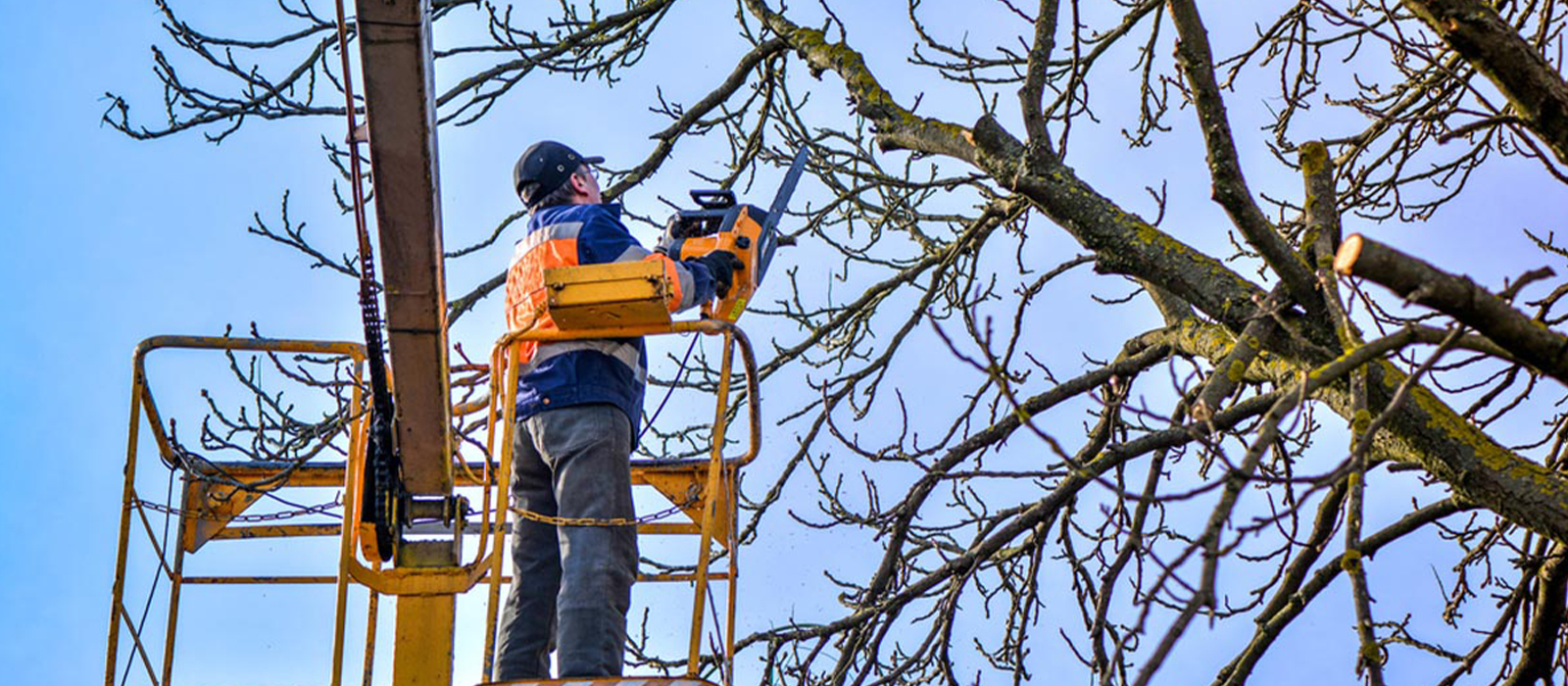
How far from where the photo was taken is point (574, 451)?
5949mm

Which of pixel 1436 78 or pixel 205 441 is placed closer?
pixel 1436 78

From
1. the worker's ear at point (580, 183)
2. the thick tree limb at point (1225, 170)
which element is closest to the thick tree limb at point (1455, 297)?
the thick tree limb at point (1225, 170)

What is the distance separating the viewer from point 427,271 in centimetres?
574

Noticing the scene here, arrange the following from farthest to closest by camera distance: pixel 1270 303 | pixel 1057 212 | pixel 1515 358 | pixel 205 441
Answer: pixel 205 441
pixel 1057 212
pixel 1270 303
pixel 1515 358

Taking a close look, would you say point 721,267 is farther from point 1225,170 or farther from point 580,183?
point 1225,170

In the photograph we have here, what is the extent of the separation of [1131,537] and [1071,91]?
2142 mm

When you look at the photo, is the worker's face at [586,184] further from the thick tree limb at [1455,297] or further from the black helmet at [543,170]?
the thick tree limb at [1455,297]

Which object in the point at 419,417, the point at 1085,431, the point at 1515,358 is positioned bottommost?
the point at 1515,358

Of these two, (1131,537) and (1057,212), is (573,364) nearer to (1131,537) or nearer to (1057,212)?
(1057,212)

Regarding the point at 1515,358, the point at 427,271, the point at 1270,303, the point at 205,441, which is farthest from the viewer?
the point at 205,441

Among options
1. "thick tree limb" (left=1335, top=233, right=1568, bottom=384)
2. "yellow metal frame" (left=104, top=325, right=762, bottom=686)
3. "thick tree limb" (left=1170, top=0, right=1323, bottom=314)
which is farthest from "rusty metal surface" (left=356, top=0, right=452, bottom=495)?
"thick tree limb" (left=1335, top=233, right=1568, bottom=384)

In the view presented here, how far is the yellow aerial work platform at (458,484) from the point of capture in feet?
18.6

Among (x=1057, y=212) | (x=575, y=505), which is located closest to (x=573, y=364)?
(x=575, y=505)

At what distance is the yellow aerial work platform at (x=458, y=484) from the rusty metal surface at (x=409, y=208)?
0.63 feet
